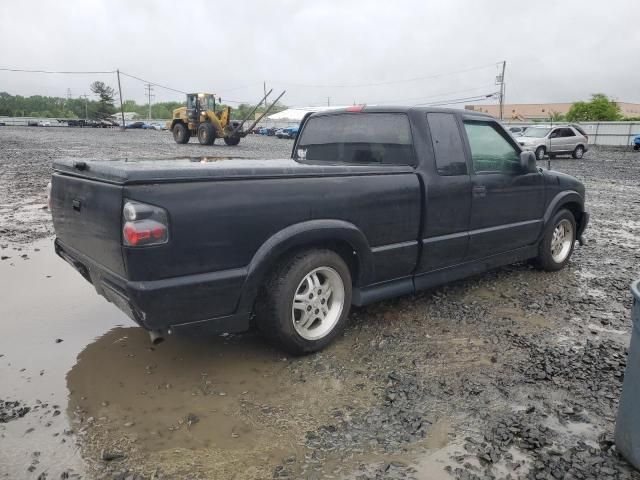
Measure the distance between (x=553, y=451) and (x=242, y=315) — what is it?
1.89 metres

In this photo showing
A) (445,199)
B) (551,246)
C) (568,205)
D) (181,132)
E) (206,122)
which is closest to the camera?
(445,199)

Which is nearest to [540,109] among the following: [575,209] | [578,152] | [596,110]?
[596,110]

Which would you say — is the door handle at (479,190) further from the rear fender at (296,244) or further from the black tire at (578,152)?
the black tire at (578,152)

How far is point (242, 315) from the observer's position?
3.17m

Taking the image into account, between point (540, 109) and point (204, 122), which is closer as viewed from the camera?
point (204, 122)

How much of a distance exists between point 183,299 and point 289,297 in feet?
2.43

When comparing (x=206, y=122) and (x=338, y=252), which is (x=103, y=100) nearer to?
(x=206, y=122)

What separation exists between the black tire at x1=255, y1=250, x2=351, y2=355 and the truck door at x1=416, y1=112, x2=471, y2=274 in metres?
0.93

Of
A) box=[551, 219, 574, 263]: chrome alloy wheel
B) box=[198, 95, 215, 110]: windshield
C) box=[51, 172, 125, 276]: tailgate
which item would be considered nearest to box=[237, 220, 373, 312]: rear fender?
box=[51, 172, 125, 276]: tailgate

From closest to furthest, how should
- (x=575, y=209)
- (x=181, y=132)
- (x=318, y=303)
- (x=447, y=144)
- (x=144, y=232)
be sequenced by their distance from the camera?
(x=144, y=232) → (x=318, y=303) → (x=447, y=144) → (x=575, y=209) → (x=181, y=132)

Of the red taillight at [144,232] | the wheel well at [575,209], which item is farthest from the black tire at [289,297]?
the wheel well at [575,209]

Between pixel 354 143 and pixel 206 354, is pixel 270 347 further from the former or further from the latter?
pixel 354 143

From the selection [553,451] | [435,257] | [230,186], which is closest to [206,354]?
[230,186]

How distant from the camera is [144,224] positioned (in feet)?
8.94
